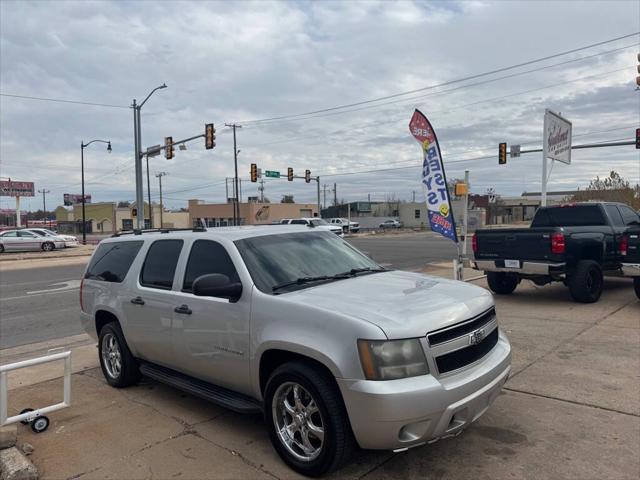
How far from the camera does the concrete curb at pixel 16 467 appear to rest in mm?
3455

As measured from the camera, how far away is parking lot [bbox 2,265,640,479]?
11.8 feet

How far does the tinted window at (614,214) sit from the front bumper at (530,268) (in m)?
2.43

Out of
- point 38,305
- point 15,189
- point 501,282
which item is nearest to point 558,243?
point 501,282

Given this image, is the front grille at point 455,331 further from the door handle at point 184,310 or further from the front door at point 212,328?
the door handle at point 184,310

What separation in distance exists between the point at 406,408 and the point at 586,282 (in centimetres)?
782

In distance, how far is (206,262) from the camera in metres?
4.48

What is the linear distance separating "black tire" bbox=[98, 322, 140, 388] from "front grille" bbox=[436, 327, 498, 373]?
343 cm

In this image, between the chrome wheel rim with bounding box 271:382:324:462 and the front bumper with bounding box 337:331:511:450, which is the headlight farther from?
the chrome wheel rim with bounding box 271:382:324:462

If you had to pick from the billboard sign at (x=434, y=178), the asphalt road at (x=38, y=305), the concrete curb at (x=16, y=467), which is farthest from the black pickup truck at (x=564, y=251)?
the concrete curb at (x=16, y=467)

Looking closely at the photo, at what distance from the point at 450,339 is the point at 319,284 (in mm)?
1139

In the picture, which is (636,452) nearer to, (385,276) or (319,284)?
(385,276)

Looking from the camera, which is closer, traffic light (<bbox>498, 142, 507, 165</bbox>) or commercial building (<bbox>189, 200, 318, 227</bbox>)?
traffic light (<bbox>498, 142, 507, 165</bbox>)

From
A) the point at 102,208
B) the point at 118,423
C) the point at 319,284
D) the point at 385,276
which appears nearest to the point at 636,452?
the point at 385,276

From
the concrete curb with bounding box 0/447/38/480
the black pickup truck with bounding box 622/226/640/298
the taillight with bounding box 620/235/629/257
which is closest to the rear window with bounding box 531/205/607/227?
the taillight with bounding box 620/235/629/257
